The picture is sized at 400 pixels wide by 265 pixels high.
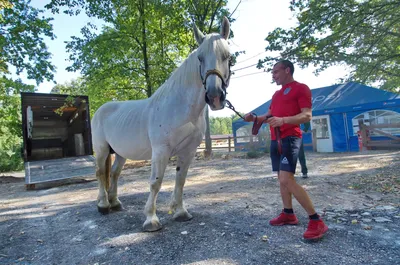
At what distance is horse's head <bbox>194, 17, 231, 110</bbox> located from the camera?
2221 millimetres

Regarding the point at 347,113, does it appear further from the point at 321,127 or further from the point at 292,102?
the point at 292,102

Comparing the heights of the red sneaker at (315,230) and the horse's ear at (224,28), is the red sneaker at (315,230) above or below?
below

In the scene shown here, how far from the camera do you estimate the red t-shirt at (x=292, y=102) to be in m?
2.44

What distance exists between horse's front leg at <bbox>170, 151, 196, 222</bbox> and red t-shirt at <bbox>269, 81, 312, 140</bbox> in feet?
4.23

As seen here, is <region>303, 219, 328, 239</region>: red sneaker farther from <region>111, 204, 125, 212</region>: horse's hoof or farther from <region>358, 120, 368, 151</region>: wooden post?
<region>358, 120, 368, 151</region>: wooden post

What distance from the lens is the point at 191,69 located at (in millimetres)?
2797

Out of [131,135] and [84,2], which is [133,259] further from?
[84,2]

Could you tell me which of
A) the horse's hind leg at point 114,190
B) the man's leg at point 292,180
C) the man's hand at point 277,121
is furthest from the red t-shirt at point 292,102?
the horse's hind leg at point 114,190

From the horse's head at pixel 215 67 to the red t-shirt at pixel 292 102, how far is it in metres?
0.67

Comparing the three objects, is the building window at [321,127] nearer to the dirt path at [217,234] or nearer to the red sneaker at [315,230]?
the dirt path at [217,234]

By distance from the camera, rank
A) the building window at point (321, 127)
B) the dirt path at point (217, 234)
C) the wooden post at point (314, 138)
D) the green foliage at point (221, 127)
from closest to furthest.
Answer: the dirt path at point (217, 234), the building window at point (321, 127), the wooden post at point (314, 138), the green foliage at point (221, 127)

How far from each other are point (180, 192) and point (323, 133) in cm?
1306

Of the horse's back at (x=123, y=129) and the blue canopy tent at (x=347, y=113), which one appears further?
the blue canopy tent at (x=347, y=113)

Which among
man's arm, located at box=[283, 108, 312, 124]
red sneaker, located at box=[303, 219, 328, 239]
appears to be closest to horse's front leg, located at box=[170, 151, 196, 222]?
man's arm, located at box=[283, 108, 312, 124]
